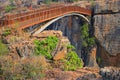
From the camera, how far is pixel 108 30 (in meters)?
31.3

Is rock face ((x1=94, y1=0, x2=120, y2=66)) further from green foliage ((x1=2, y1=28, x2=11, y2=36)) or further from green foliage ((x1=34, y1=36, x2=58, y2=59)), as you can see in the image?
green foliage ((x1=2, y1=28, x2=11, y2=36))

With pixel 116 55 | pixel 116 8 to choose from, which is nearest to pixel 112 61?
pixel 116 55

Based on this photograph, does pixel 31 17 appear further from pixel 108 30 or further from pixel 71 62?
pixel 108 30

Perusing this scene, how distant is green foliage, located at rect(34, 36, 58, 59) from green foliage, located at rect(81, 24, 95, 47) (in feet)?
49.9

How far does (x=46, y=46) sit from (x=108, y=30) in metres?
16.4

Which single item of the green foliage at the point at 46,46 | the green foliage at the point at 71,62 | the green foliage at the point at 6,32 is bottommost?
the green foliage at the point at 71,62

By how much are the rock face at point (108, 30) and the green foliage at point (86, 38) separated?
2.37ft

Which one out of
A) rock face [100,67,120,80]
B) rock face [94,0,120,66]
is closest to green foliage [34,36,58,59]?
rock face [100,67,120,80]

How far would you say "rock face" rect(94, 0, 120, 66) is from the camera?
30.8 meters

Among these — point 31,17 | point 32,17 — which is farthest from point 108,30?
point 31,17

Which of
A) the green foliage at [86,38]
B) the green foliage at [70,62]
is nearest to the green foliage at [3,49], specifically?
the green foliage at [70,62]

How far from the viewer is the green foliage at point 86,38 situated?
3168 centimetres

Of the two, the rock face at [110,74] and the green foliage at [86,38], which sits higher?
the rock face at [110,74]

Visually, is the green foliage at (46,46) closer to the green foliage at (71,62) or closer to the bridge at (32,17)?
the green foliage at (71,62)
